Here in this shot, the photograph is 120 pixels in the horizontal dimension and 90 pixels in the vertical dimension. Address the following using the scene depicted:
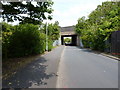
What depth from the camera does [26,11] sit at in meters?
9.02

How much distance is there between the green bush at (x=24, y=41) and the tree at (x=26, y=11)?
4907mm

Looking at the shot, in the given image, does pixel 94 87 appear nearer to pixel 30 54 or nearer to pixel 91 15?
pixel 30 54

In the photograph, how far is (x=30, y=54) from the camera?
16.6 meters

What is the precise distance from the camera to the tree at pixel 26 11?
8.39 metres

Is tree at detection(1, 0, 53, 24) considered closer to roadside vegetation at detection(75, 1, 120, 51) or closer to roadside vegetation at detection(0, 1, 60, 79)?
roadside vegetation at detection(0, 1, 60, 79)

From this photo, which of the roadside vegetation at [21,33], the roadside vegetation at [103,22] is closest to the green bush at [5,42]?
the roadside vegetation at [21,33]

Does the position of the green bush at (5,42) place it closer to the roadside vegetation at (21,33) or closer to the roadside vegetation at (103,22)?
the roadside vegetation at (21,33)

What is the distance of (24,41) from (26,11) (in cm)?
638

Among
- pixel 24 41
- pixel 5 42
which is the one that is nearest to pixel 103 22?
pixel 24 41

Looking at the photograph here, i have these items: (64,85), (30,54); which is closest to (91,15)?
(30,54)

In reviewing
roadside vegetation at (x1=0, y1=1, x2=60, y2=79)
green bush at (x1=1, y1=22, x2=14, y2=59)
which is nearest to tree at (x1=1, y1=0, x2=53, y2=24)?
roadside vegetation at (x1=0, y1=1, x2=60, y2=79)

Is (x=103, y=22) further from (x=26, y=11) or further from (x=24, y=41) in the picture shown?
(x=26, y=11)

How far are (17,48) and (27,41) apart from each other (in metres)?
1.43

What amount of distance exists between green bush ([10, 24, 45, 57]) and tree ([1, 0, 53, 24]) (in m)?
4.91
